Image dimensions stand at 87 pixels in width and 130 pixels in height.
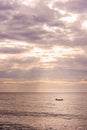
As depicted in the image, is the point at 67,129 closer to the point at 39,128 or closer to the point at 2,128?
the point at 39,128

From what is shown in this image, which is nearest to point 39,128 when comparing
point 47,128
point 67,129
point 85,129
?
point 47,128

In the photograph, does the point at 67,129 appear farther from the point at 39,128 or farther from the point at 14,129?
the point at 14,129

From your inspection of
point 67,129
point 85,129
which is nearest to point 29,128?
point 67,129

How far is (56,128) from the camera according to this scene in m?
76.1

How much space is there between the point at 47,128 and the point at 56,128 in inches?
97.0

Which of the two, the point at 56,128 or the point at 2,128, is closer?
the point at 2,128

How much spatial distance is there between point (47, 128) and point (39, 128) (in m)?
2.18

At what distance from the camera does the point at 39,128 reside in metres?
75.4

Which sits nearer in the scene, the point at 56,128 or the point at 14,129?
the point at 14,129

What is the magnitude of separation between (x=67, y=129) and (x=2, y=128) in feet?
56.1

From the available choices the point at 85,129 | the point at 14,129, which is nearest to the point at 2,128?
the point at 14,129

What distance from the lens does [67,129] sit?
7438 centimetres

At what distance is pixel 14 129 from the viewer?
230 feet

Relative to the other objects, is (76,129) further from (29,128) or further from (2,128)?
(2,128)
